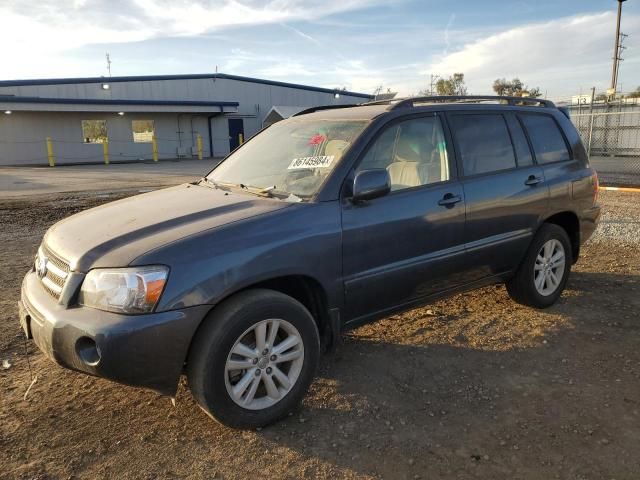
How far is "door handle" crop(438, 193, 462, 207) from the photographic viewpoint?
365 cm

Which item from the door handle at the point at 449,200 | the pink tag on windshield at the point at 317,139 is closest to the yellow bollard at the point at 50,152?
the pink tag on windshield at the point at 317,139

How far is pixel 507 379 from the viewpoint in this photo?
3.43m

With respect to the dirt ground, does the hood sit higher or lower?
higher

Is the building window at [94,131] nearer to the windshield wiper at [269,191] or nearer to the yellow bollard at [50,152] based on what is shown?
the yellow bollard at [50,152]

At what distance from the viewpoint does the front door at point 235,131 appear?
3441cm

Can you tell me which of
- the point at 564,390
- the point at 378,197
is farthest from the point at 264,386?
the point at 564,390

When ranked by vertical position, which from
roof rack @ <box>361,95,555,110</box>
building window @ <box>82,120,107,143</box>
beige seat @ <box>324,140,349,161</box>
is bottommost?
beige seat @ <box>324,140,349,161</box>

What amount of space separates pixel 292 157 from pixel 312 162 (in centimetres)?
28

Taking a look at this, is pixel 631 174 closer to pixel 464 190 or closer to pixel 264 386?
pixel 464 190

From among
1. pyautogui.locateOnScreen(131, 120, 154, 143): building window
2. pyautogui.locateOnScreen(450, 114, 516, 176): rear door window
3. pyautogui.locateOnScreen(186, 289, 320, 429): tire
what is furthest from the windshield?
pyautogui.locateOnScreen(131, 120, 154, 143): building window

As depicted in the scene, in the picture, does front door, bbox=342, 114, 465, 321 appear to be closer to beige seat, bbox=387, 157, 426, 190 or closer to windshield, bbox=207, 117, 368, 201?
beige seat, bbox=387, 157, 426, 190

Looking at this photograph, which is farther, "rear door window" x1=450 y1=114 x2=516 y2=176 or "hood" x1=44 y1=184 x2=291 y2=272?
"rear door window" x1=450 y1=114 x2=516 y2=176

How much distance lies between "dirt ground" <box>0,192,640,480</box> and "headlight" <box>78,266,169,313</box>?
83 cm

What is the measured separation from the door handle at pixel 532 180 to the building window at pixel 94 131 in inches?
1071
